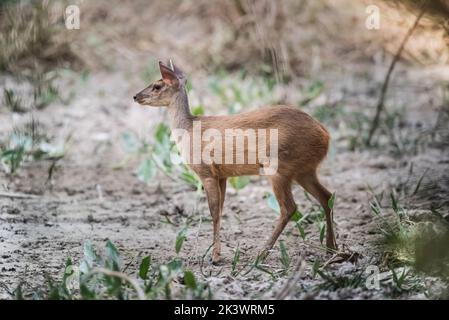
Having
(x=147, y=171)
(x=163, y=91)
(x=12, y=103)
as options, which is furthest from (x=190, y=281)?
(x=12, y=103)

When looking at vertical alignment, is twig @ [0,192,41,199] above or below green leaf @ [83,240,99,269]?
above

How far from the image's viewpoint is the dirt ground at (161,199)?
4.98m

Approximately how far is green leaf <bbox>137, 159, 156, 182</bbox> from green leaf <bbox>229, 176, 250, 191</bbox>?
67cm

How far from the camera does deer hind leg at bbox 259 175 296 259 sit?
5.04m

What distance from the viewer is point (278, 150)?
4.99m

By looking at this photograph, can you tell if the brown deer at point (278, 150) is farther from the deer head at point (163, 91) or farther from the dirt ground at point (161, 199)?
A: the dirt ground at point (161, 199)

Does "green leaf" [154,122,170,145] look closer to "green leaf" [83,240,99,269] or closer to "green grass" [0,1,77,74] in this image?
"green leaf" [83,240,99,269]

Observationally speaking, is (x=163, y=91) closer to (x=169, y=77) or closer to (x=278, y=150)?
(x=169, y=77)

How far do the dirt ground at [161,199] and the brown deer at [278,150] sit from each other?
30cm

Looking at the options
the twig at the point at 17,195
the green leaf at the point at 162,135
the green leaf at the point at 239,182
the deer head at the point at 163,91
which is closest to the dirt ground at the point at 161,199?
the twig at the point at 17,195

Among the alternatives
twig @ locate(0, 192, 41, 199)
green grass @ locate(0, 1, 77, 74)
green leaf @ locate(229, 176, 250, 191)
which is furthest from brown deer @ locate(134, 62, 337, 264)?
green grass @ locate(0, 1, 77, 74)

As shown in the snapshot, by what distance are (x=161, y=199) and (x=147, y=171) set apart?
0.27m

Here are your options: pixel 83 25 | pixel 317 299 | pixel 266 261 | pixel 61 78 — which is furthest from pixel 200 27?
pixel 317 299

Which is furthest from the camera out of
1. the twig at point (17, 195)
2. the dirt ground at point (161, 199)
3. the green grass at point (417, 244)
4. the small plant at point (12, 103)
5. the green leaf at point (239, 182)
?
the small plant at point (12, 103)
